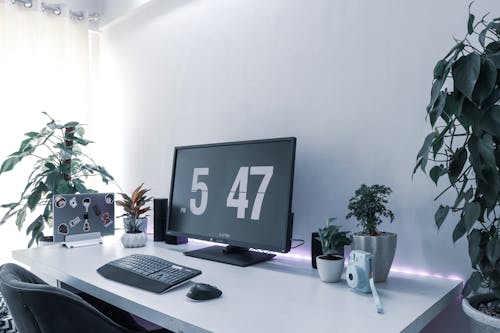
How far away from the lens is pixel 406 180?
4.61 feet

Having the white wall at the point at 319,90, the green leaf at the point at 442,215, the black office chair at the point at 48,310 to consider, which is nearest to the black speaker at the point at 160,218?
the white wall at the point at 319,90

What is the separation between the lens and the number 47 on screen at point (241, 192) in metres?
1.54

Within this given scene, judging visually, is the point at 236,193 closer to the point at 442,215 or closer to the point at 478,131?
the point at 442,215

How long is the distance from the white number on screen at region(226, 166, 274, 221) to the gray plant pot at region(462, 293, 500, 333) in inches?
29.8

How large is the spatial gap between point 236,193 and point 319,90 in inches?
21.9

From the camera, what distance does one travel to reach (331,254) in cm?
130

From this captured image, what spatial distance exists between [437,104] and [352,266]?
0.51 metres

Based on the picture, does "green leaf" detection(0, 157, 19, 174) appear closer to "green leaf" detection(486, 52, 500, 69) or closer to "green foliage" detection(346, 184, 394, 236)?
"green foliage" detection(346, 184, 394, 236)

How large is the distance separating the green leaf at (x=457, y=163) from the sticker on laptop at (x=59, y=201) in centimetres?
171

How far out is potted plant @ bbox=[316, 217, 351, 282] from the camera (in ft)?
4.10

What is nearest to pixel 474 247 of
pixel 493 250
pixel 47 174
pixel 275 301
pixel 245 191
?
pixel 493 250

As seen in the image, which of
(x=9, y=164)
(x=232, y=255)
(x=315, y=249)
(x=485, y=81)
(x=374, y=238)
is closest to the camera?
(x=485, y=81)

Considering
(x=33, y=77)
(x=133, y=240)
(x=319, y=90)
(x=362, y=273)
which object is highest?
(x=33, y=77)

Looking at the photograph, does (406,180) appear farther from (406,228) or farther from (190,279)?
(190,279)
